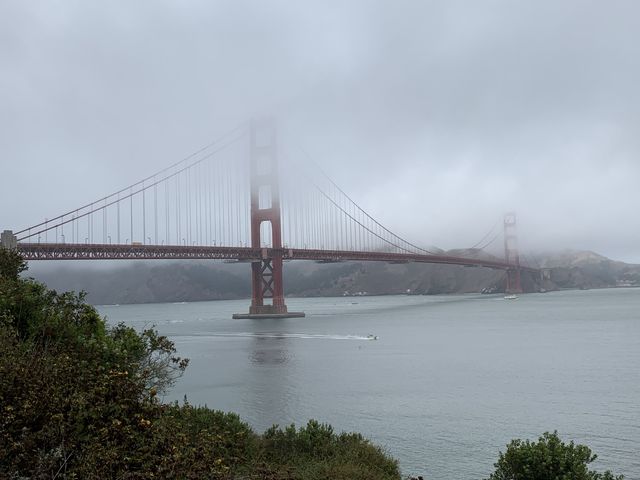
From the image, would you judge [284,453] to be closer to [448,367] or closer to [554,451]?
[554,451]

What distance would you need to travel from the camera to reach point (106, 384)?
19.6 ft

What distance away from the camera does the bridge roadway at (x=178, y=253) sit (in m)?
49.8

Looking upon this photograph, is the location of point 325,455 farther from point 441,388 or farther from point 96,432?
point 441,388

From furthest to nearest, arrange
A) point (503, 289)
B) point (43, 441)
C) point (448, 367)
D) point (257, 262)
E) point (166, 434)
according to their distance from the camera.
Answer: point (503, 289)
point (257, 262)
point (448, 367)
point (166, 434)
point (43, 441)

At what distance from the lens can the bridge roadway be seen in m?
49.8

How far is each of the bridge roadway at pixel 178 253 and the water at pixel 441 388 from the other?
425 inches

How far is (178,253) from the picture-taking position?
59.4 meters

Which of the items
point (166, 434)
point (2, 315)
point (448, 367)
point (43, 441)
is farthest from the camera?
point (448, 367)

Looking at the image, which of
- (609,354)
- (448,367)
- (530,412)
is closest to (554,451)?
(530,412)

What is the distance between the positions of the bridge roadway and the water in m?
10.8

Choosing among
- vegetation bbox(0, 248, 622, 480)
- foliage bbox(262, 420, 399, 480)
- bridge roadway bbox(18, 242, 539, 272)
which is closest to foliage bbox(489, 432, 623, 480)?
vegetation bbox(0, 248, 622, 480)

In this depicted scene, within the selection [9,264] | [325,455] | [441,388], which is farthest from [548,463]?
[441,388]

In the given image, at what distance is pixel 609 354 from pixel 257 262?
4392 centimetres

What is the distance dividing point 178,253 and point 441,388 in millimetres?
39435
